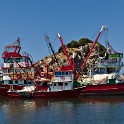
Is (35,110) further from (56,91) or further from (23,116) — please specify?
(56,91)

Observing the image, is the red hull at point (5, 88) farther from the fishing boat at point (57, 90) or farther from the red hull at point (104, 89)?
the red hull at point (104, 89)

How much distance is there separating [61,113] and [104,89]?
74.8 ft

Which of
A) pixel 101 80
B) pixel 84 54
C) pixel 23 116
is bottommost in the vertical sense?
pixel 23 116

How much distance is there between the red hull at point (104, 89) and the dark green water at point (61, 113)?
9.60m

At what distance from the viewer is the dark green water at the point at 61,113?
38287 mm

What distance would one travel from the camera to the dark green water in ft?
126

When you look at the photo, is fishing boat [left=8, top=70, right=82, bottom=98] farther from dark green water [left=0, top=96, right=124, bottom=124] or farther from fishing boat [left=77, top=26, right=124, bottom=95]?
fishing boat [left=77, top=26, right=124, bottom=95]

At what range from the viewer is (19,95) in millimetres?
61656

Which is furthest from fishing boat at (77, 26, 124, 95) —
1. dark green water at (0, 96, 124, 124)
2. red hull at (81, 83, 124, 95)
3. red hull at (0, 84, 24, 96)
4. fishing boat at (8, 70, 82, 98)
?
red hull at (0, 84, 24, 96)

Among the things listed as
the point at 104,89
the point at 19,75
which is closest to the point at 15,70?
the point at 19,75

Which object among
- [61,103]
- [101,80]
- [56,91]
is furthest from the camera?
[101,80]

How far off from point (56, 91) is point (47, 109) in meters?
13.0

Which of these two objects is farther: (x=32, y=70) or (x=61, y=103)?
(x=32, y=70)

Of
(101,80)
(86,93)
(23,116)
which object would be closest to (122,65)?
(101,80)
